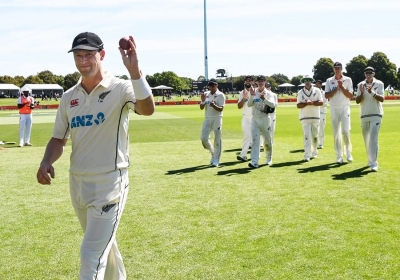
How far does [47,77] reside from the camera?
147 metres

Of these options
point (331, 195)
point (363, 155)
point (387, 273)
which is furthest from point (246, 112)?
point (387, 273)

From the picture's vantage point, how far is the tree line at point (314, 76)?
111 metres

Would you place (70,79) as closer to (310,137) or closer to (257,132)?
(310,137)

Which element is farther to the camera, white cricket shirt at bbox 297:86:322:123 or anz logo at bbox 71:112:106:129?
white cricket shirt at bbox 297:86:322:123

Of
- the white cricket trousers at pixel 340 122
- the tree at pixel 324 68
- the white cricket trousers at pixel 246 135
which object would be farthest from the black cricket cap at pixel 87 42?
the tree at pixel 324 68

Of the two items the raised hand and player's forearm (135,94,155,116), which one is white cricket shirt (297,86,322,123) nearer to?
player's forearm (135,94,155,116)

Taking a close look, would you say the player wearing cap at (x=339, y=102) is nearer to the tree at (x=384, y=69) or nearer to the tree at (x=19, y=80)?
the tree at (x=384, y=69)

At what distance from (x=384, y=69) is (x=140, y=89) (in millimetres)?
115131

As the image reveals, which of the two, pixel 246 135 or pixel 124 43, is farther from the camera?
pixel 246 135

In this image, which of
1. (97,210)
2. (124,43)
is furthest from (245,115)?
(124,43)

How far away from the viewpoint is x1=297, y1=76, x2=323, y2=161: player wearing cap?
1447cm

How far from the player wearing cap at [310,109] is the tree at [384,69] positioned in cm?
10199

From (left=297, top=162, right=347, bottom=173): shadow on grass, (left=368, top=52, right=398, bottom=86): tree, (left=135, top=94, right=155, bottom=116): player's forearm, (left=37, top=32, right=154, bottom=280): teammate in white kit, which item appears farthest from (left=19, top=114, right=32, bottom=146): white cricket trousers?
(left=368, top=52, right=398, bottom=86): tree

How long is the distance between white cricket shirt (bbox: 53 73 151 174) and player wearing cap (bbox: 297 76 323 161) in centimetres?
1082
